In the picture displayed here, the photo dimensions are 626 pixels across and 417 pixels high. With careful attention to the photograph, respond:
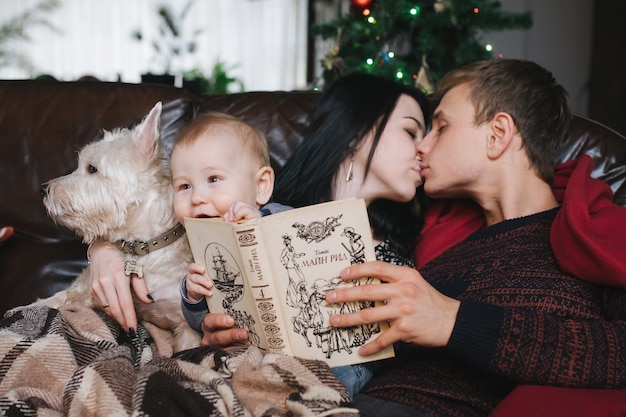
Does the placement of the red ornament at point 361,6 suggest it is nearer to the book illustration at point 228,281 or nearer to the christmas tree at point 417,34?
the christmas tree at point 417,34

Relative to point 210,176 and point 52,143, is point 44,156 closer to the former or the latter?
point 52,143

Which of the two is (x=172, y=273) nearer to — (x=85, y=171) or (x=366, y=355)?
(x=85, y=171)

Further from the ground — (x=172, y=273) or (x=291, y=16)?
(x=291, y=16)

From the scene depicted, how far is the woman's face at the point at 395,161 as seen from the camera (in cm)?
157

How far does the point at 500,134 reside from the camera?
1.48m

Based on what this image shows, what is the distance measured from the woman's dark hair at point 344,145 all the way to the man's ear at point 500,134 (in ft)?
0.94

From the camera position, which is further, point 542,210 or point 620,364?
point 542,210

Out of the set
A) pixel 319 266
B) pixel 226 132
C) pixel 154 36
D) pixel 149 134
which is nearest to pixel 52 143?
pixel 149 134

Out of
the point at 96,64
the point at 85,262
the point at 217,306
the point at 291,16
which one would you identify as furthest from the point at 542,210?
the point at 96,64

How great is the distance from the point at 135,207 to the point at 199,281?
0.37 metres

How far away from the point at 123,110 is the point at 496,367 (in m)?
1.34

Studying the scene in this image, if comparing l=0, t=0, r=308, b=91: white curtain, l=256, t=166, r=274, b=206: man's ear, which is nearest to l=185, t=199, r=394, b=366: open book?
l=256, t=166, r=274, b=206: man's ear

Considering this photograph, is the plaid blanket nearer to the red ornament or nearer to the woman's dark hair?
the woman's dark hair

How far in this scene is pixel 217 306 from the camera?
1251mm
